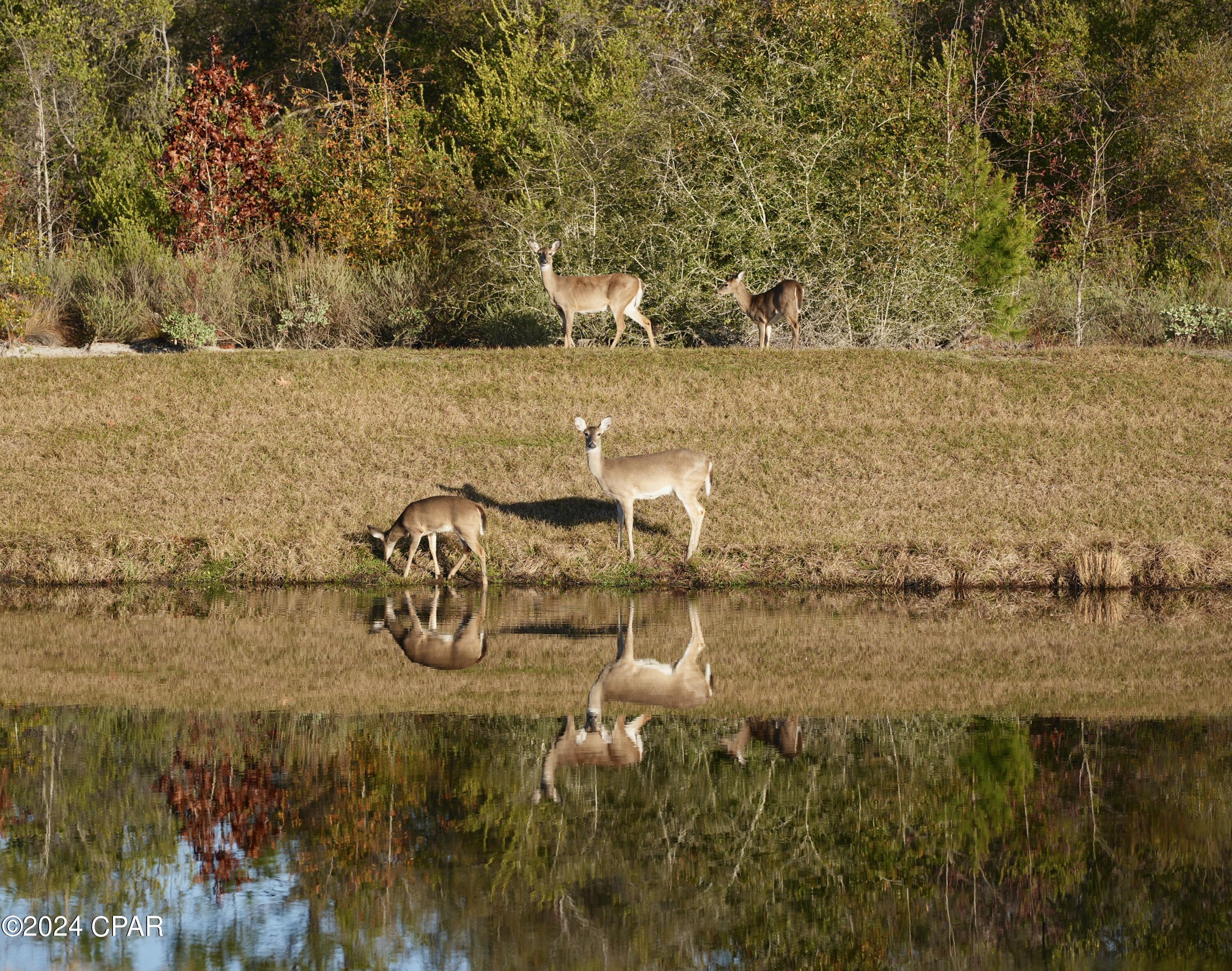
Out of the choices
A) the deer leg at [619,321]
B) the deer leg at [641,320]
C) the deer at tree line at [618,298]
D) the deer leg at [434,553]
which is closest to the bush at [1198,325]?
the deer at tree line at [618,298]

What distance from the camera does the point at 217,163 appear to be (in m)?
34.0

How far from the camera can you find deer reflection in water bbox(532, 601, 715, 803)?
32.3 feet

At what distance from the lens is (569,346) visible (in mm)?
25516

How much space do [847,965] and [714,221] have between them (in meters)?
21.7

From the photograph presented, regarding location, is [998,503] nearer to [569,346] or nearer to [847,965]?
[569,346]

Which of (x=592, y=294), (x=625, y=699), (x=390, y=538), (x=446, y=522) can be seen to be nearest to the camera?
(x=625, y=699)

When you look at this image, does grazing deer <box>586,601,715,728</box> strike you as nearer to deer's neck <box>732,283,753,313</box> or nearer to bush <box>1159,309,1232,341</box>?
deer's neck <box>732,283,753,313</box>

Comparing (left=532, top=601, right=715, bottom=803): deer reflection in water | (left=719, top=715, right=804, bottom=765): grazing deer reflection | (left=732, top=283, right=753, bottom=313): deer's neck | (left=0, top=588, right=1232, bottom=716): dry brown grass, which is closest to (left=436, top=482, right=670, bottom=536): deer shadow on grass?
(left=0, top=588, right=1232, bottom=716): dry brown grass

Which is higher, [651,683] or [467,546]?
[467,546]

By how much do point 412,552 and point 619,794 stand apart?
867cm

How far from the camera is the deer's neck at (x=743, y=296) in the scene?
25.8m

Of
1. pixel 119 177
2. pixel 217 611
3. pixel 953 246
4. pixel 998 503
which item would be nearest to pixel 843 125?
pixel 953 246

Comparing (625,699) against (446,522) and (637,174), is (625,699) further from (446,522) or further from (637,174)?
(637,174)

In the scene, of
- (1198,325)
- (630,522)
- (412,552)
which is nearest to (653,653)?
(630,522)
